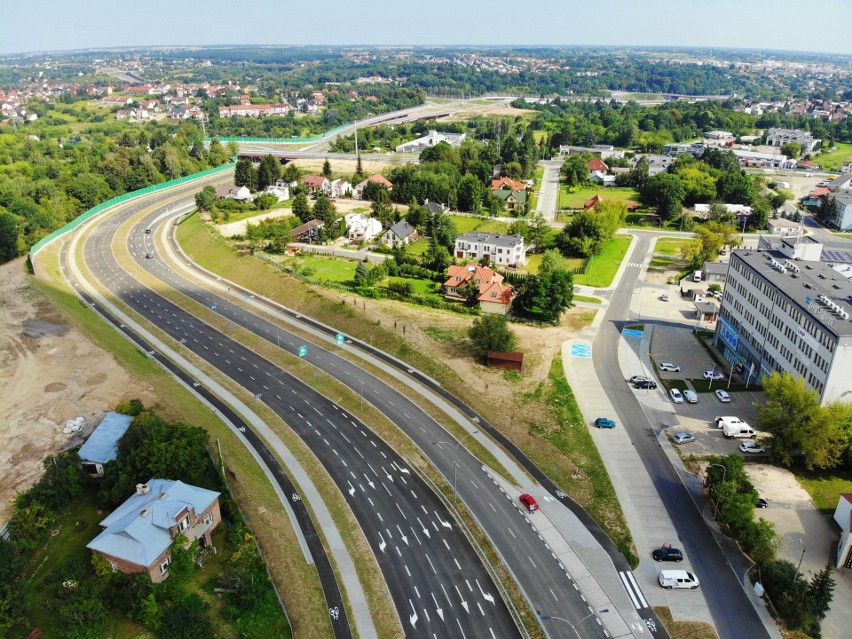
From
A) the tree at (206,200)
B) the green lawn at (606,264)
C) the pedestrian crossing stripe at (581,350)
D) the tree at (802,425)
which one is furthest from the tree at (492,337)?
the tree at (206,200)

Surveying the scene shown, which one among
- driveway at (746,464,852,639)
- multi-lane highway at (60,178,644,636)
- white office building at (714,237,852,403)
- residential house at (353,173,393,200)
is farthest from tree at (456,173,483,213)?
driveway at (746,464,852,639)

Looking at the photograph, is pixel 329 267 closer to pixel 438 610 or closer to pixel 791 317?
pixel 791 317

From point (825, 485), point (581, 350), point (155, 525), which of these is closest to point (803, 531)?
point (825, 485)

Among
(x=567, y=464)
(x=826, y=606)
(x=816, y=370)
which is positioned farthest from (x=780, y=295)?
(x=826, y=606)

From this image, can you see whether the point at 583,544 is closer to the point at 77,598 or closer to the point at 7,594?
the point at 77,598

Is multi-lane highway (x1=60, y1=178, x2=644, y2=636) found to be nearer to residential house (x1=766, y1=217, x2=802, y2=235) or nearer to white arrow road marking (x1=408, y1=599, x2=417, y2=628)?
white arrow road marking (x1=408, y1=599, x2=417, y2=628)

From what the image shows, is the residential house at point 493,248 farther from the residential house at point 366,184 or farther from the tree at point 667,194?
the tree at point 667,194
